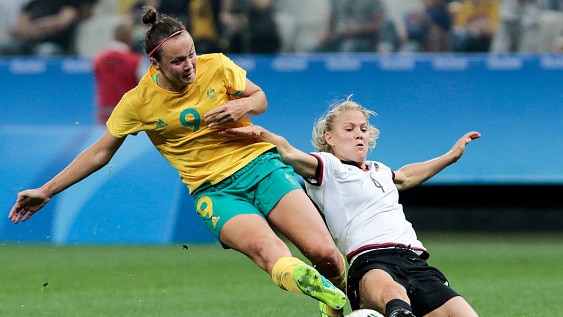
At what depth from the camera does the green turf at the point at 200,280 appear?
846cm

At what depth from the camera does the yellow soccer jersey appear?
275 inches

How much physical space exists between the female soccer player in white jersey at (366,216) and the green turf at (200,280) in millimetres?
1277

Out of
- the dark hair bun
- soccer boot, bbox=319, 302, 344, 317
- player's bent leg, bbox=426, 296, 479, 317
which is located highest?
the dark hair bun

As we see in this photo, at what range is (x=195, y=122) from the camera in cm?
697

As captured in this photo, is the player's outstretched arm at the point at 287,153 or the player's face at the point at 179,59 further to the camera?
the player's outstretched arm at the point at 287,153

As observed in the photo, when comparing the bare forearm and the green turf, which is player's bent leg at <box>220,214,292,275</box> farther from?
the green turf

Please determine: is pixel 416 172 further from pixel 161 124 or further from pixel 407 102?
pixel 407 102

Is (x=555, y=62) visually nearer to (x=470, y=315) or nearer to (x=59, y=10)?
(x=59, y=10)

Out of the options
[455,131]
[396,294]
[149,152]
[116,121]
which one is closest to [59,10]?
[149,152]

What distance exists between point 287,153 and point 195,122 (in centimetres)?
63

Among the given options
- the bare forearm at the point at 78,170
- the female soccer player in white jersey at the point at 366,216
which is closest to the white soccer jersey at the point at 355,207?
the female soccer player in white jersey at the point at 366,216

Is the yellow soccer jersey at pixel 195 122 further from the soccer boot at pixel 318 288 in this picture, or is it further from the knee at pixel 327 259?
the soccer boot at pixel 318 288

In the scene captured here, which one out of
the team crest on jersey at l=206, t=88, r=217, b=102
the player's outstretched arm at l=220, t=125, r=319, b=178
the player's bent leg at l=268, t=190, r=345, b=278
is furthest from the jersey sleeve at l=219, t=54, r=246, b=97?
the player's bent leg at l=268, t=190, r=345, b=278

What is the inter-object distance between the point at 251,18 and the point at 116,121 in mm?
7723
